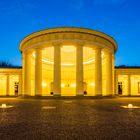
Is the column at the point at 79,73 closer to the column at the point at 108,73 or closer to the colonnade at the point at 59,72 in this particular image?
the colonnade at the point at 59,72

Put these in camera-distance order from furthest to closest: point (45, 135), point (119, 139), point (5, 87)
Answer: point (5, 87) → point (45, 135) → point (119, 139)

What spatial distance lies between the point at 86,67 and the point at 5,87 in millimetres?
19244

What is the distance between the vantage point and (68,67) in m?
51.8

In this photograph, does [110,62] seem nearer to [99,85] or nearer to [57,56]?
[99,85]

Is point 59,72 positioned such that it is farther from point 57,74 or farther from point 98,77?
point 98,77

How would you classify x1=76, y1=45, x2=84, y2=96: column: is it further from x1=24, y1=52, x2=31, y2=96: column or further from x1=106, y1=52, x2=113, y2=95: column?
x1=24, y1=52, x2=31, y2=96: column

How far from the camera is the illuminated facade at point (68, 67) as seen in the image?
3309cm

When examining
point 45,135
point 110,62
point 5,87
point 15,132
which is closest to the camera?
point 45,135

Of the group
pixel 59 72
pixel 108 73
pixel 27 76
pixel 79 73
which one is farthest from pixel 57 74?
pixel 108 73

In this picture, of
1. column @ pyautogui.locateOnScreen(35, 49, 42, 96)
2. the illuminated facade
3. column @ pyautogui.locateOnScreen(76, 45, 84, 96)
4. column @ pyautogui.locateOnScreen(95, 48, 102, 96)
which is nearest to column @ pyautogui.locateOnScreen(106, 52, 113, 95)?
the illuminated facade

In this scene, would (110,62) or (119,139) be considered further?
(110,62)

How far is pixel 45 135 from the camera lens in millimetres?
7578

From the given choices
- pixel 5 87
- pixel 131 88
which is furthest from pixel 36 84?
pixel 131 88

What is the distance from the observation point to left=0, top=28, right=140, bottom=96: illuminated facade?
33094 millimetres
